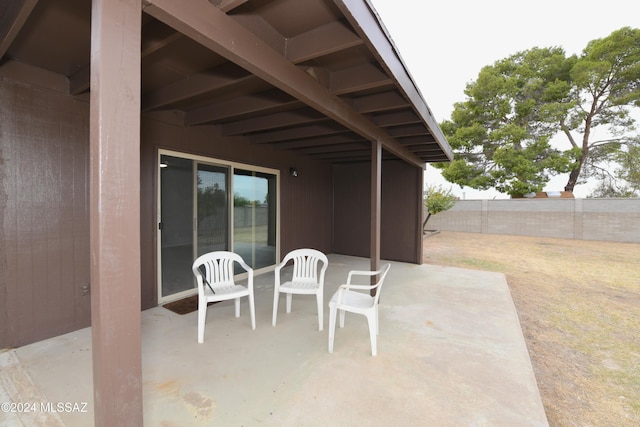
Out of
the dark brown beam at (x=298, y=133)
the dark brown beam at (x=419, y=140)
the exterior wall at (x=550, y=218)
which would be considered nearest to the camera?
the dark brown beam at (x=298, y=133)

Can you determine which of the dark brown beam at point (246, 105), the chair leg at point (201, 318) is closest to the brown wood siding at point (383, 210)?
the dark brown beam at point (246, 105)

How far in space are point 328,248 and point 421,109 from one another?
4895 millimetres

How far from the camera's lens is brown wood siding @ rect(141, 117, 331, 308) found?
3443 millimetres

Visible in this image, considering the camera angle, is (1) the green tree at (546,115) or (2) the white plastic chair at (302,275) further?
(1) the green tree at (546,115)

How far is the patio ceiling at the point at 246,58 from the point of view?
1.58 metres

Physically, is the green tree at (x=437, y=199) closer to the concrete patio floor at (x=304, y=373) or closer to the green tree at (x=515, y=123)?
the green tree at (x=515, y=123)

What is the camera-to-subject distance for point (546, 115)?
456 inches

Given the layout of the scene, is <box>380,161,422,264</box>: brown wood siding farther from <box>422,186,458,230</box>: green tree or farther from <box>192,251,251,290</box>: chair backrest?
<box>422,186,458,230</box>: green tree

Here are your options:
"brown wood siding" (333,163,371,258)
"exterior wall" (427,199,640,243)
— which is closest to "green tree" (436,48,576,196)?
"exterior wall" (427,199,640,243)

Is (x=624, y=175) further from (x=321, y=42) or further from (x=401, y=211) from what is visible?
(x=321, y=42)

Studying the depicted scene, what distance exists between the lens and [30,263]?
2555 mm

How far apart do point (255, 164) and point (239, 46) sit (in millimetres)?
3508

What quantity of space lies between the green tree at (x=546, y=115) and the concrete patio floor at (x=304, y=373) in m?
11.8

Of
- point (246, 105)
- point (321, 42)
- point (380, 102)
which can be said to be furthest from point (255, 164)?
point (321, 42)
